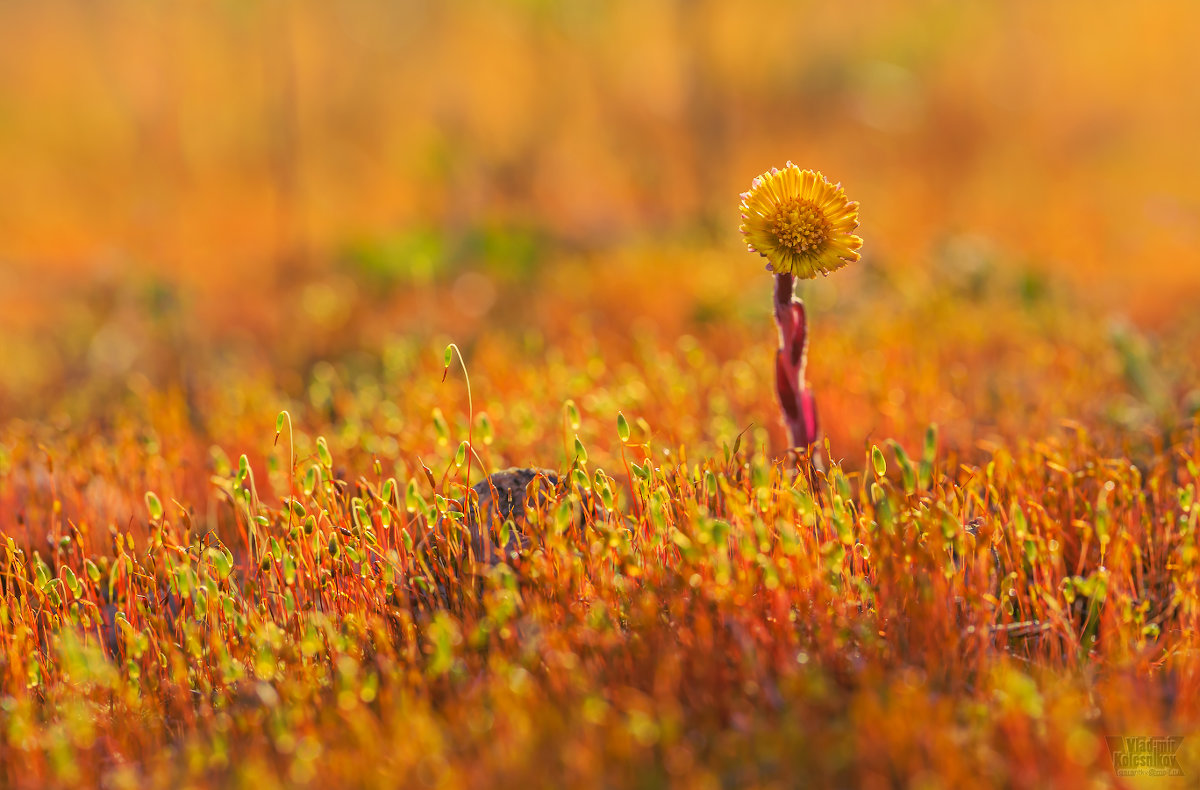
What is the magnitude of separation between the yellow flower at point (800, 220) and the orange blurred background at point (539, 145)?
3.44m

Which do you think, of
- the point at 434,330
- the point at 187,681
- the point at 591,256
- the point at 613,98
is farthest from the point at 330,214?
the point at 187,681

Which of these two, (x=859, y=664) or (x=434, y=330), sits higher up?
(x=434, y=330)

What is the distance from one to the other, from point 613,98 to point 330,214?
3993 millimetres

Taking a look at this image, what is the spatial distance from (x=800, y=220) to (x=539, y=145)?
958cm


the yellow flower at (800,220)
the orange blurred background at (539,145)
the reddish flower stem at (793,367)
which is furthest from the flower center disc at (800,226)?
the orange blurred background at (539,145)

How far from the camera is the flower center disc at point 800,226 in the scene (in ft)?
7.27

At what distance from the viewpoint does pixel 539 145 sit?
11406mm

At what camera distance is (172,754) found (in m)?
1.81

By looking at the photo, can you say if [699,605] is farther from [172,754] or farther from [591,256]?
[591,256]

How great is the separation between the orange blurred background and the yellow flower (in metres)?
3.44

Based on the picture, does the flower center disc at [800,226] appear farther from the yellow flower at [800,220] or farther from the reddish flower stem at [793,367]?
the reddish flower stem at [793,367]

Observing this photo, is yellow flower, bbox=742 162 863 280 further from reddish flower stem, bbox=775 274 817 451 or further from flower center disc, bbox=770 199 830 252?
reddish flower stem, bbox=775 274 817 451

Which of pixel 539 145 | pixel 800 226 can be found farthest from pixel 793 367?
pixel 539 145

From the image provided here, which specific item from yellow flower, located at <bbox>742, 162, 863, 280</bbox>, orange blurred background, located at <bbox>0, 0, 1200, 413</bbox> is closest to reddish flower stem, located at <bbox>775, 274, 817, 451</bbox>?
yellow flower, located at <bbox>742, 162, 863, 280</bbox>
